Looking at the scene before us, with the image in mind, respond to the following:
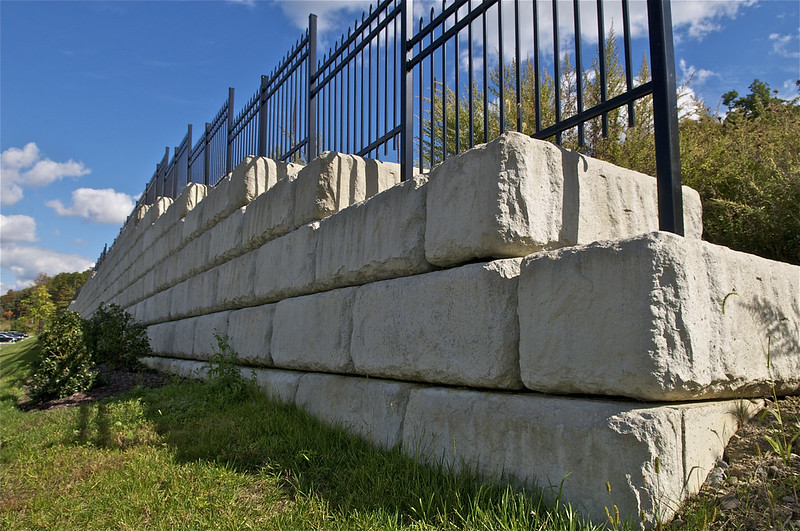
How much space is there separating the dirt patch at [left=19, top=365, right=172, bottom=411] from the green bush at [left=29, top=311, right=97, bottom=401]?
103 millimetres

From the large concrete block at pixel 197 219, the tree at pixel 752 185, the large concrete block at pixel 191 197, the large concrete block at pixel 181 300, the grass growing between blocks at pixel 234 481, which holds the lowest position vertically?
the grass growing between blocks at pixel 234 481

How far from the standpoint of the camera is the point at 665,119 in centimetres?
242

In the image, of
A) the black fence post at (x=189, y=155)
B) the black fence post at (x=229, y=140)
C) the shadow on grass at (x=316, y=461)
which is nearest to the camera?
the shadow on grass at (x=316, y=461)

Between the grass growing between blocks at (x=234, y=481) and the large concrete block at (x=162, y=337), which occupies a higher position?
the large concrete block at (x=162, y=337)

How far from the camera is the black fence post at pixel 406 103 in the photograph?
3984 mm

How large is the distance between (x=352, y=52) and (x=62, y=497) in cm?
375

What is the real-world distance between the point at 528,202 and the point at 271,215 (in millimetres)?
3190

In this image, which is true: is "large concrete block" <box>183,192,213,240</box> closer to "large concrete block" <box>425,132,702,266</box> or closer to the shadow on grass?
the shadow on grass

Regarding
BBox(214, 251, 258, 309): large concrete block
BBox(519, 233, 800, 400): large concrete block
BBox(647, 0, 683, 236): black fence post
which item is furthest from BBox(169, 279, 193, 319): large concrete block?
BBox(647, 0, 683, 236): black fence post

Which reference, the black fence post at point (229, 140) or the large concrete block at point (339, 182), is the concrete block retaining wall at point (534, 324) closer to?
the large concrete block at point (339, 182)

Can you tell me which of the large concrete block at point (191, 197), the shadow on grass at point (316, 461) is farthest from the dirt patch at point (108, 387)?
the large concrete block at point (191, 197)

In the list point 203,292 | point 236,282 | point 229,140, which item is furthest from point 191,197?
point 236,282

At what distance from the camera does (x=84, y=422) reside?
4.82m

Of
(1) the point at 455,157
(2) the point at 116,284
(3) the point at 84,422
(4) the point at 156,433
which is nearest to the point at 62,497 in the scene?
Result: (4) the point at 156,433
